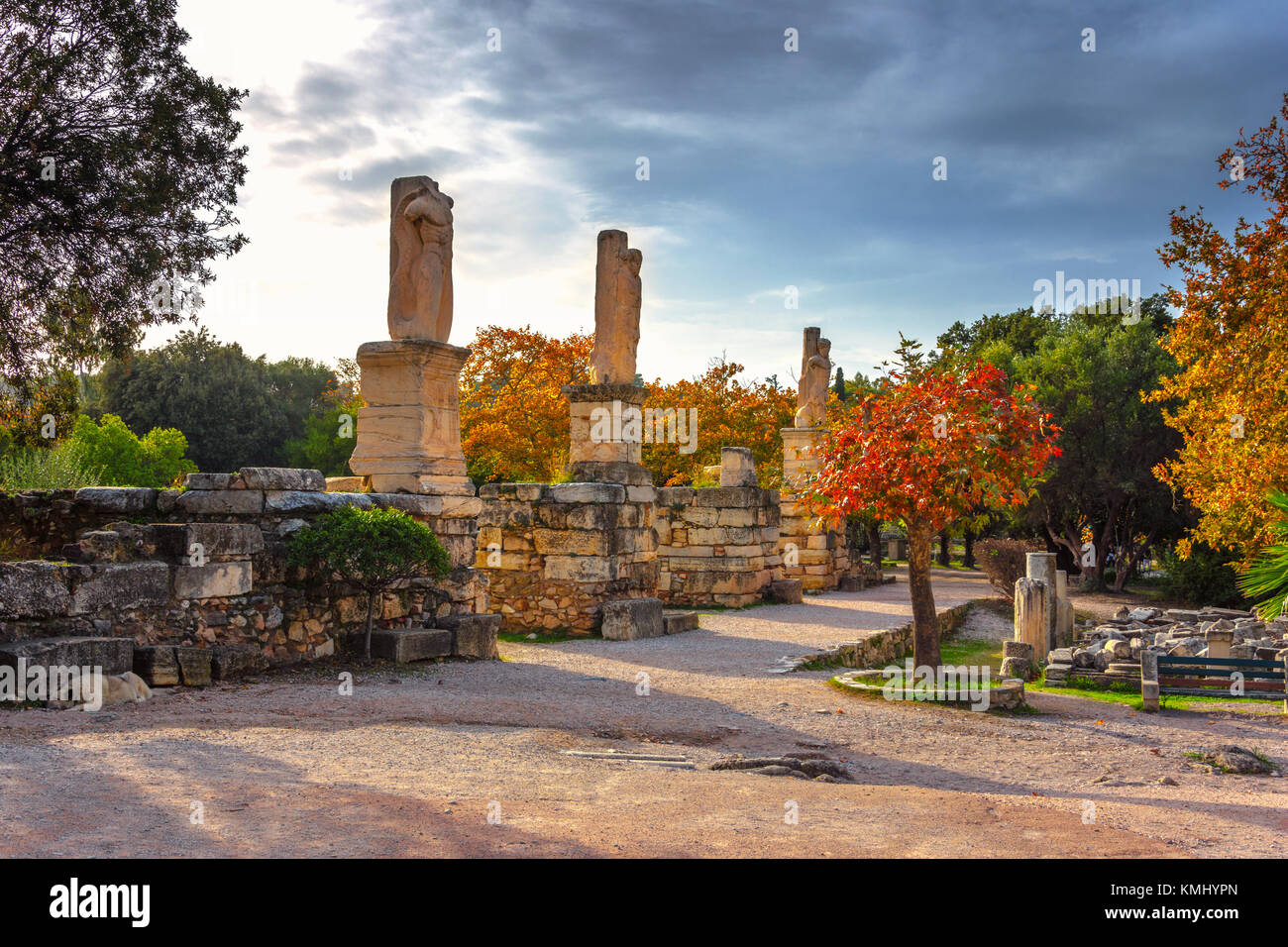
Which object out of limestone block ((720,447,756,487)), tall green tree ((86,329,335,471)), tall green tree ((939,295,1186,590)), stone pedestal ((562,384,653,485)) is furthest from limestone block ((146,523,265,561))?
tall green tree ((86,329,335,471))

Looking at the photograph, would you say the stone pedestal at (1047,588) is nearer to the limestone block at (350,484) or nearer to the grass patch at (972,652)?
the grass patch at (972,652)

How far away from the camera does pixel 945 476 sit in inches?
352

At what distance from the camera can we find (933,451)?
29.1ft

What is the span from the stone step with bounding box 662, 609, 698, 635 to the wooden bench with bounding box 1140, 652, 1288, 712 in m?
5.75

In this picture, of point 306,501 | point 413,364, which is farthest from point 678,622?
point 306,501

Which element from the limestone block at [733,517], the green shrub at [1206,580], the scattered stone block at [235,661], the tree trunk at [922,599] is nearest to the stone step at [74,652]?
the scattered stone block at [235,661]

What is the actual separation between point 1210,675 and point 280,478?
8.64 meters

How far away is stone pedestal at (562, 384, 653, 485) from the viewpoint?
13055mm

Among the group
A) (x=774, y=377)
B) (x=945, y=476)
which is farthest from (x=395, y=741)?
(x=774, y=377)

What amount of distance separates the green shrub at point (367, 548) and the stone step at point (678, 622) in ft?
15.3

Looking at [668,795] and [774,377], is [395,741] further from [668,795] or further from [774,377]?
[774,377]

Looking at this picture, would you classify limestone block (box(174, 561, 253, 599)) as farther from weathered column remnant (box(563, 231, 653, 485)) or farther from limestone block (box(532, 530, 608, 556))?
weathered column remnant (box(563, 231, 653, 485))

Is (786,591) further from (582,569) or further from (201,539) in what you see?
(201,539)
